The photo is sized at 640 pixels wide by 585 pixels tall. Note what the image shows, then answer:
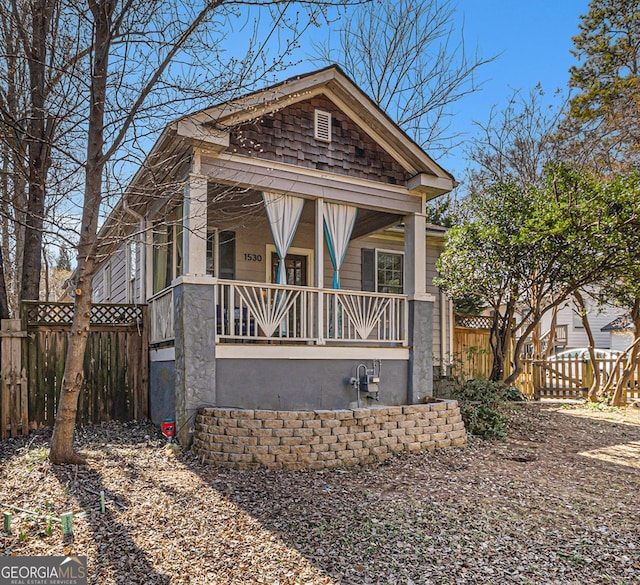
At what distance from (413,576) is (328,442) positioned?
2788 millimetres

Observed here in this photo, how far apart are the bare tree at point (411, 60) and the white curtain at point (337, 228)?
31.6 ft

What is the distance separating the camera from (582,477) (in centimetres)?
639

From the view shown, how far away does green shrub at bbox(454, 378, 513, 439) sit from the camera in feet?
27.0

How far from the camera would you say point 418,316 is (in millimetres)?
8453

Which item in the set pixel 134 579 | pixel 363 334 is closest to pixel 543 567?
pixel 134 579

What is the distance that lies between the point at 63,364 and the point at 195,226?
10.1ft

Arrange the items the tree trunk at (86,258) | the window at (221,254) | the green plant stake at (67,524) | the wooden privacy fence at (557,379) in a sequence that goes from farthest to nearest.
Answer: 1. the wooden privacy fence at (557,379)
2. the window at (221,254)
3. the tree trunk at (86,258)
4. the green plant stake at (67,524)

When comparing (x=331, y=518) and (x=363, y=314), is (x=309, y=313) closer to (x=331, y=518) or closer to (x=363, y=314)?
(x=363, y=314)

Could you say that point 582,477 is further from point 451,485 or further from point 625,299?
point 625,299

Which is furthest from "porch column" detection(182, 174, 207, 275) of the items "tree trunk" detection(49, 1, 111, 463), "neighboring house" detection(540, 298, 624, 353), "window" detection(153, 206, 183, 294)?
"neighboring house" detection(540, 298, 624, 353)

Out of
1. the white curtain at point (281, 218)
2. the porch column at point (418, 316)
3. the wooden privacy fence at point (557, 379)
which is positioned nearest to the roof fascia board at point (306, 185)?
the white curtain at point (281, 218)

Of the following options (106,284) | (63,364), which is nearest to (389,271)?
(63,364)

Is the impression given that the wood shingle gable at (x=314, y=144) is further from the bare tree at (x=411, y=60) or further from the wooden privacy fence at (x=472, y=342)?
the bare tree at (x=411, y=60)

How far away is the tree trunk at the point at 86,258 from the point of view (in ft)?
18.2
